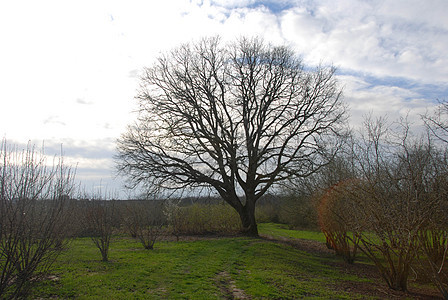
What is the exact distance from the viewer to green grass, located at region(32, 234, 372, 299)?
7.63 metres

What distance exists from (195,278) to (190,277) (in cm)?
20

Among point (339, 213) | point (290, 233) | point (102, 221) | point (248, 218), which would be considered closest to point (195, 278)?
point (102, 221)

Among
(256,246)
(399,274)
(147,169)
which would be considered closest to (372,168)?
(399,274)

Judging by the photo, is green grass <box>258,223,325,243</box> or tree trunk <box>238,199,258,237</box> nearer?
tree trunk <box>238,199,258,237</box>

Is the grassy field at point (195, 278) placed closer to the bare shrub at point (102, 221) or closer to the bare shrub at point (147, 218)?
the bare shrub at point (102, 221)

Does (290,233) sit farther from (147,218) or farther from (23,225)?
(23,225)

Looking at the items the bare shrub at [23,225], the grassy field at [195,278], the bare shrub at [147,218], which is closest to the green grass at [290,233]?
the bare shrub at [147,218]

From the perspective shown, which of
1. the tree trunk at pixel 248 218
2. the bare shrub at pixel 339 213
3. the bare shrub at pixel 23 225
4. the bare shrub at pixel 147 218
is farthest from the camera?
the tree trunk at pixel 248 218

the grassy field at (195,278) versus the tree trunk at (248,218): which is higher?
the tree trunk at (248,218)

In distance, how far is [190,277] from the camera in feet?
31.3

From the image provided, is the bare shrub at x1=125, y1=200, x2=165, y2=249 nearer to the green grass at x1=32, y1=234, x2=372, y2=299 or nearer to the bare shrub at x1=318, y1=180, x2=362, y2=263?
the green grass at x1=32, y1=234, x2=372, y2=299

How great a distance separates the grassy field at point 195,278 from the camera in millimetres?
7645

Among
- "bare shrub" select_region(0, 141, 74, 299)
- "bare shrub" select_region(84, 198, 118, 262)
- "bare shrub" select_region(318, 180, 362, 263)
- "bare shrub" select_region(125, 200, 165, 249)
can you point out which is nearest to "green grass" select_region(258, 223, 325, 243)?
"bare shrub" select_region(318, 180, 362, 263)

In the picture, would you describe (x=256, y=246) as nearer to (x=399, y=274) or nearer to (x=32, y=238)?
(x=399, y=274)
